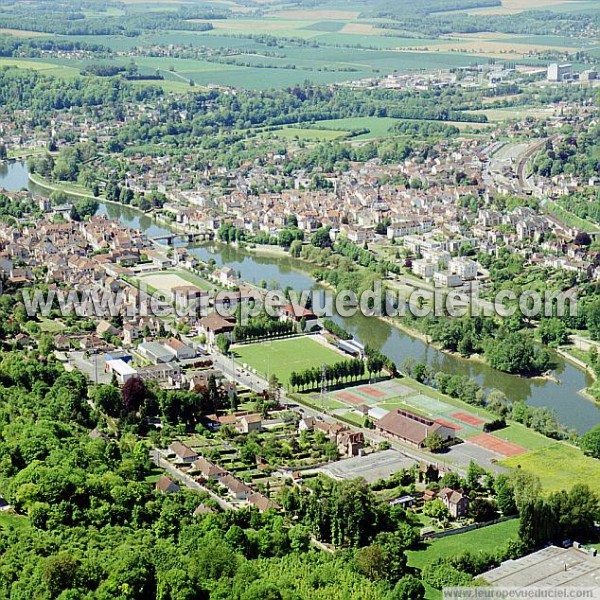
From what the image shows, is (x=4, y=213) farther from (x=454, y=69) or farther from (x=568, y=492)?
(x=454, y=69)

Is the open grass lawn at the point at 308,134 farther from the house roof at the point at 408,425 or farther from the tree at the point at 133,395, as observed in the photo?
the house roof at the point at 408,425

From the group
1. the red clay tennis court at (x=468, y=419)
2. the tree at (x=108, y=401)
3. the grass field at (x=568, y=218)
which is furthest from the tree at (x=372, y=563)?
the grass field at (x=568, y=218)

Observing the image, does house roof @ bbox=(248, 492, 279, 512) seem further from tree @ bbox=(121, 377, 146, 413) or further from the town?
tree @ bbox=(121, 377, 146, 413)

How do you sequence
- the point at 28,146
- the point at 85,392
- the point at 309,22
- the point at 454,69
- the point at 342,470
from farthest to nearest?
the point at 309,22, the point at 454,69, the point at 28,146, the point at 85,392, the point at 342,470

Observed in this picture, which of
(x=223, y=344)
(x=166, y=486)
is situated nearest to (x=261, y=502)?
(x=166, y=486)

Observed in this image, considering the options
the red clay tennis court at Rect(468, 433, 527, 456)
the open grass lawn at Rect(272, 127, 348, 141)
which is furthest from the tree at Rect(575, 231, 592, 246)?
the open grass lawn at Rect(272, 127, 348, 141)

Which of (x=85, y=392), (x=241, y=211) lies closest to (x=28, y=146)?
(x=241, y=211)
